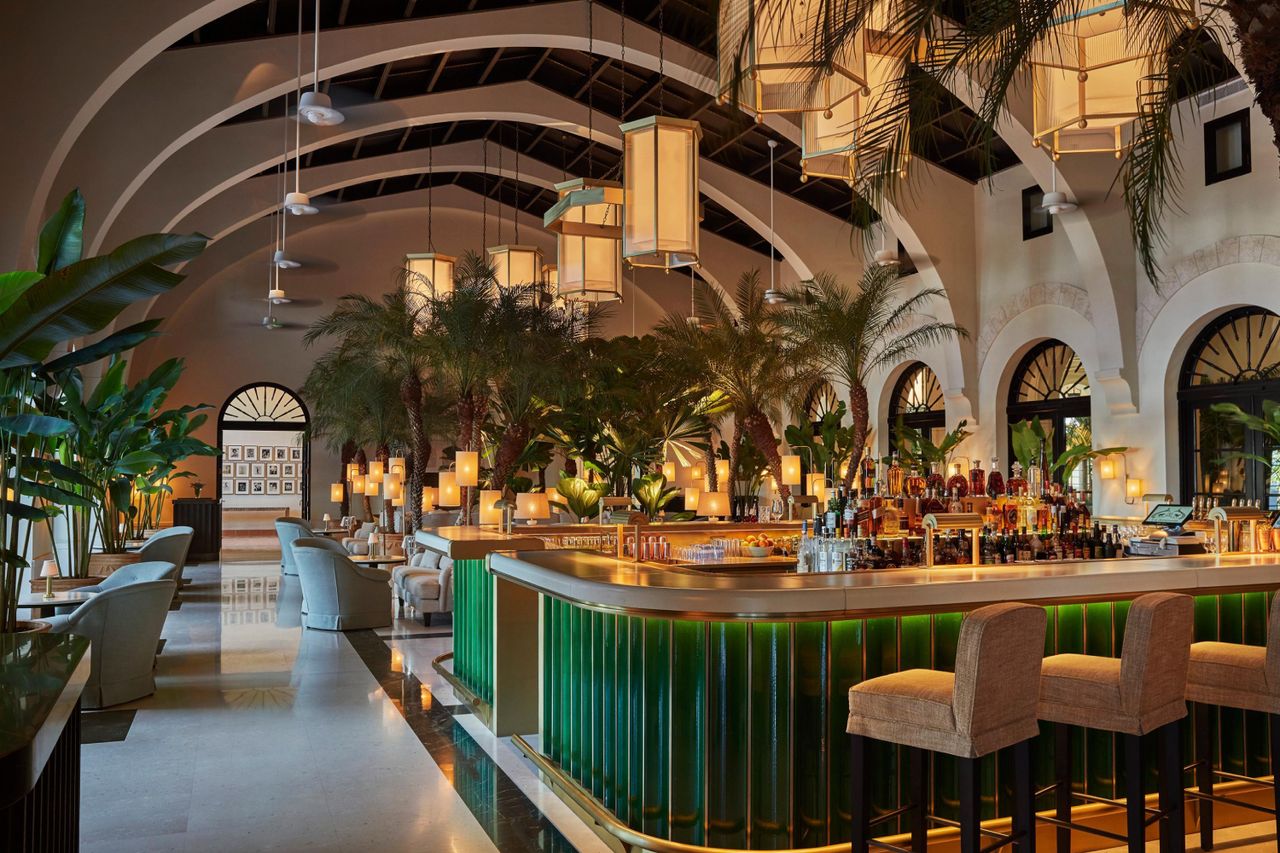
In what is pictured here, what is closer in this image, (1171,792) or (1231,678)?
(1171,792)

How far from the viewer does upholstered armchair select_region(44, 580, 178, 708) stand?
6.82 m

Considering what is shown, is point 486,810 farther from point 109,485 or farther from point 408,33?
point 408,33

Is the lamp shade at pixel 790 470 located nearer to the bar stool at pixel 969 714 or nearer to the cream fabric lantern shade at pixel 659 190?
the cream fabric lantern shade at pixel 659 190

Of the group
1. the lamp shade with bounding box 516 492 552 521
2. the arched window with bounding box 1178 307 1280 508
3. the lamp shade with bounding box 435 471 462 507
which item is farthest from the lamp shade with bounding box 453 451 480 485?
the arched window with bounding box 1178 307 1280 508

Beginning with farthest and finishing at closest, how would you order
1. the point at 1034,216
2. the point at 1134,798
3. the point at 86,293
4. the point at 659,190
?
the point at 1034,216
the point at 659,190
the point at 86,293
the point at 1134,798

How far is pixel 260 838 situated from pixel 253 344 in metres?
22.0

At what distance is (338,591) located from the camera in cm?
1061

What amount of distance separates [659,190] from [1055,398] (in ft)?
40.0

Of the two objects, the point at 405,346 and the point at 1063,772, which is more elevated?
the point at 405,346

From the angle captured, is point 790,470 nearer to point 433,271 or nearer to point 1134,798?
point 433,271

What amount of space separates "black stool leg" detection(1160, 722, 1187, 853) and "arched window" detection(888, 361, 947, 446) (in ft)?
50.6

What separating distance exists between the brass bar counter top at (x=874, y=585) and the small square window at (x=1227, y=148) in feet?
33.2

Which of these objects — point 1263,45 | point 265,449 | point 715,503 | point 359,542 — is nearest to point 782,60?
point 1263,45

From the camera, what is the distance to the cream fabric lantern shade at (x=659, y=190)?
6.76 meters
